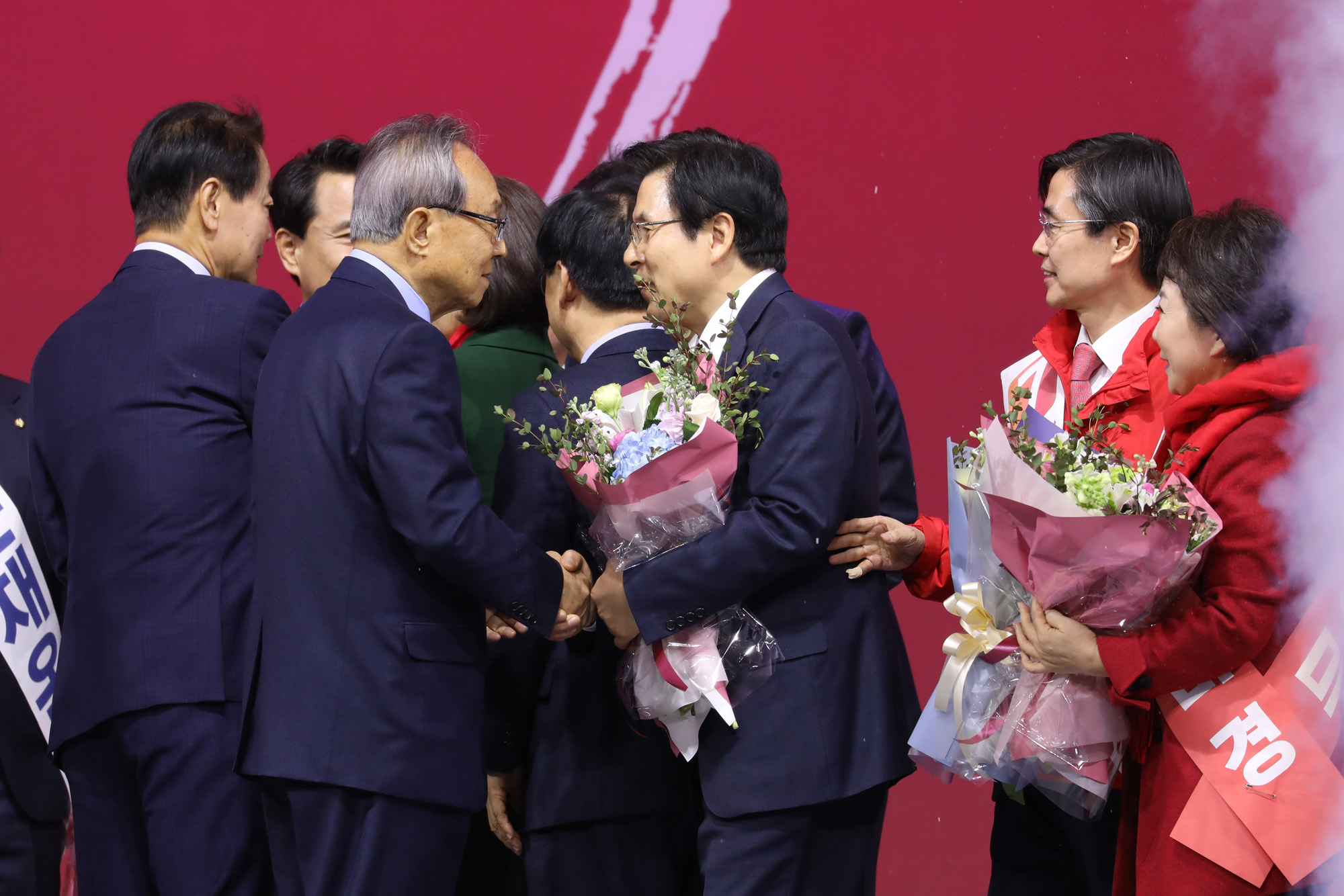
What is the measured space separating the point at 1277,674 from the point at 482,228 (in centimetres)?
146

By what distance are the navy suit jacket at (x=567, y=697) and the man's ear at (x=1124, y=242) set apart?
33.7 inches

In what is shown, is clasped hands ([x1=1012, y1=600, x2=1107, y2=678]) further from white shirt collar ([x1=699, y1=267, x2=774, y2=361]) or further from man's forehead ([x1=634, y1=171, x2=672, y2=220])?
man's forehead ([x1=634, y1=171, x2=672, y2=220])

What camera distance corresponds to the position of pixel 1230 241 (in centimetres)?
196

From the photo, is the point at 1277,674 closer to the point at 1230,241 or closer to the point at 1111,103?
the point at 1230,241

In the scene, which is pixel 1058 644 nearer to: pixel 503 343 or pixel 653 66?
pixel 503 343

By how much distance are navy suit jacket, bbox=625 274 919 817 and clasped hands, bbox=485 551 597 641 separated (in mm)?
199

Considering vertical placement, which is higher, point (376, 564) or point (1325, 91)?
Result: point (1325, 91)

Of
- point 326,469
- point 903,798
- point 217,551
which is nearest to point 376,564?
point 326,469

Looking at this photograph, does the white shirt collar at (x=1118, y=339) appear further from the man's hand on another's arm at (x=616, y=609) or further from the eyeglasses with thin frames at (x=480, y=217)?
the eyeglasses with thin frames at (x=480, y=217)

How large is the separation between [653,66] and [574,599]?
1.96 meters

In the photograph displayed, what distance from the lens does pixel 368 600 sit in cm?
197

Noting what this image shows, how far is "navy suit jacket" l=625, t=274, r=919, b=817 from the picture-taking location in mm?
2002

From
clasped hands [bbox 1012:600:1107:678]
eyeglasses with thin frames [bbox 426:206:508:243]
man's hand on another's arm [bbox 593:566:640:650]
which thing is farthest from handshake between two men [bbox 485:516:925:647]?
eyeglasses with thin frames [bbox 426:206:508:243]

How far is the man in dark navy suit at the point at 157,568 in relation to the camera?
2.23m
